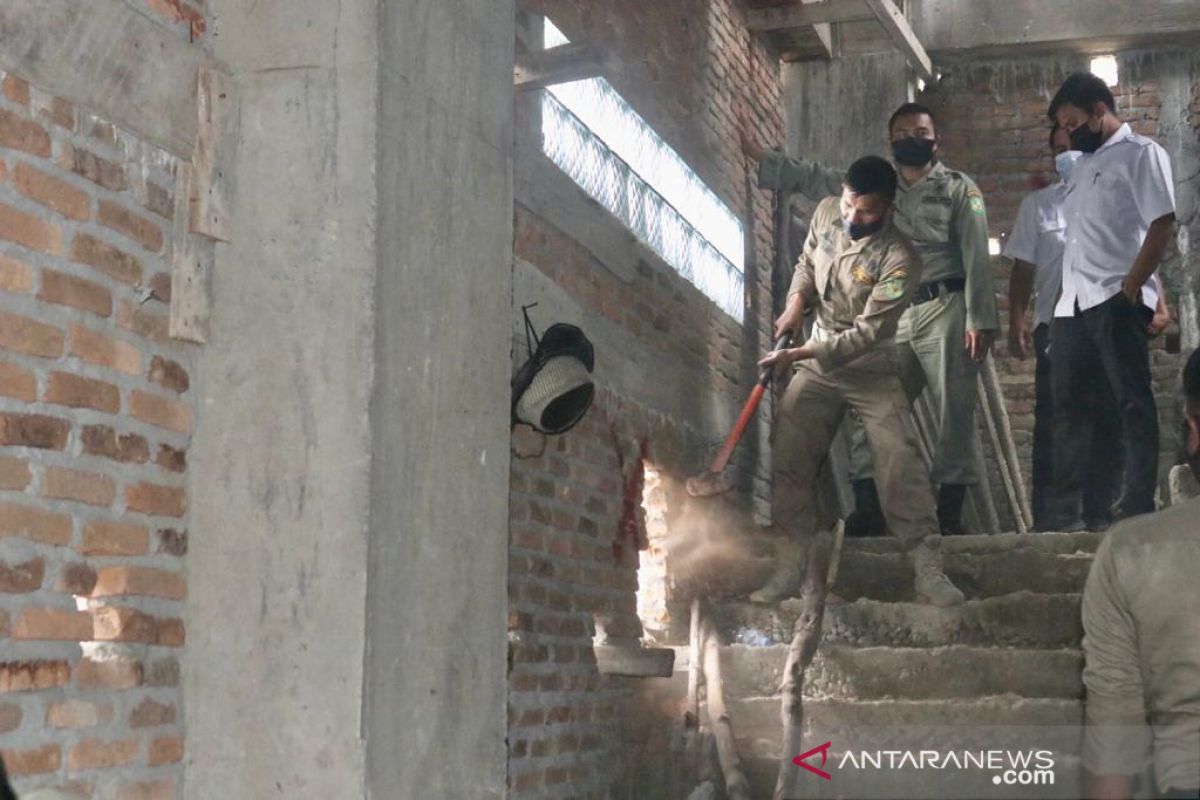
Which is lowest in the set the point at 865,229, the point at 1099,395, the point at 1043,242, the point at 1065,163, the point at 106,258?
the point at 106,258

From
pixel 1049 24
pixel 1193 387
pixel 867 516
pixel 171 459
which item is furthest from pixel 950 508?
pixel 1049 24

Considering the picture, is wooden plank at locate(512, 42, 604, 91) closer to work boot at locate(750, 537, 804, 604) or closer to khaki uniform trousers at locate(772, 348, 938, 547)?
khaki uniform trousers at locate(772, 348, 938, 547)

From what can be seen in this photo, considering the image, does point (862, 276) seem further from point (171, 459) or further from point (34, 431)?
point (34, 431)

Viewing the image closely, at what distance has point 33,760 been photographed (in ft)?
9.30

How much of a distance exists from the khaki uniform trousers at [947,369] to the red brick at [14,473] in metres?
4.38

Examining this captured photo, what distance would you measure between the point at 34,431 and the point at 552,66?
252 centimetres

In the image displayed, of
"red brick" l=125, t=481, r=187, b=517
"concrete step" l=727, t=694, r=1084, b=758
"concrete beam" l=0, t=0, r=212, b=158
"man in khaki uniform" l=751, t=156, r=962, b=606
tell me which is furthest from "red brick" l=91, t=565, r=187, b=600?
"man in khaki uniform" l=751, t=156, r=962, b=606

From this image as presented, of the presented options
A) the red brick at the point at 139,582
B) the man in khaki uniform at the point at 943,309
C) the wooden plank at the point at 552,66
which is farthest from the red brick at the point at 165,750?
the man in khaki uniform at the point at 943,309

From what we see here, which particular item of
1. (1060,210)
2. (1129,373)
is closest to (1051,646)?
(1129,373)

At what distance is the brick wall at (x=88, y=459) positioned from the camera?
9.41ft

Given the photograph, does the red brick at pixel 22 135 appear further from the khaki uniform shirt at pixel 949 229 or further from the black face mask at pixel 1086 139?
the black face mask at pixel 1086 139

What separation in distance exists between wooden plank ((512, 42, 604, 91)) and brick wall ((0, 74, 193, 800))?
1.82m

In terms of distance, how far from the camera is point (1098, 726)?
284 cm

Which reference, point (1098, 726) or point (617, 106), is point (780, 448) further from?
point (1098, 726)
